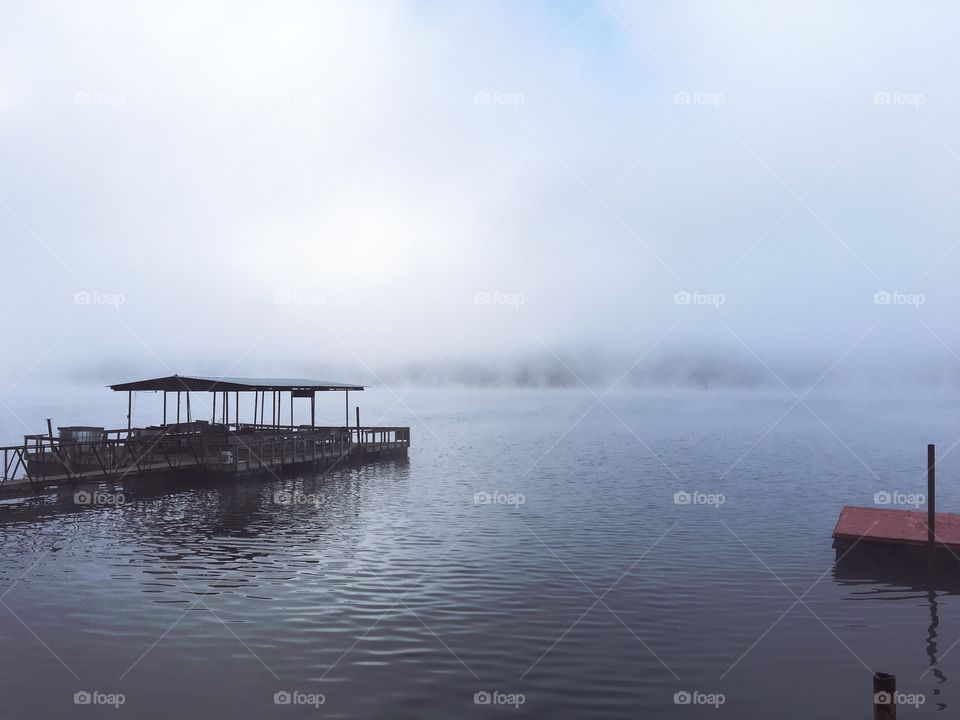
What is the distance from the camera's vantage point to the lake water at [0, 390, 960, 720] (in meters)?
13.0

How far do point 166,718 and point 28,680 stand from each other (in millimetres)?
3645

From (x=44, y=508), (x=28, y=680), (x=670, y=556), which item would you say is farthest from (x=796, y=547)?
(x=44, y=508)

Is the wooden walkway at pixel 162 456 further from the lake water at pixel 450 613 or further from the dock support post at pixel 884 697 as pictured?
the dock support post at pixel 884 697

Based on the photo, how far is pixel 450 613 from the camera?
1748 centimetres

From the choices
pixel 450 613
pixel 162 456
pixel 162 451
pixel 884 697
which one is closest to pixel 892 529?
pixel 450 613

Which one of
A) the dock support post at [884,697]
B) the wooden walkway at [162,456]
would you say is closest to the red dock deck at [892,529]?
the dock support post at [884,697]

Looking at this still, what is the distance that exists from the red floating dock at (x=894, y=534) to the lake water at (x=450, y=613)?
51.1 inches

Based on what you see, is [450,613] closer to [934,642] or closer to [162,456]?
[934,642]

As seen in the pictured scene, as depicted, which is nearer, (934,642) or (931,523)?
(934,642)

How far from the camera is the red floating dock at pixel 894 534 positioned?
22.1 metres

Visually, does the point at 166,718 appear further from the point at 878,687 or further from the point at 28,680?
the point at 878,687

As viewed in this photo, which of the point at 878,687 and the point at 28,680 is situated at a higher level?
the point at 878,687

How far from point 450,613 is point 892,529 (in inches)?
665

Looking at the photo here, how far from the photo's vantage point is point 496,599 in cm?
1884
